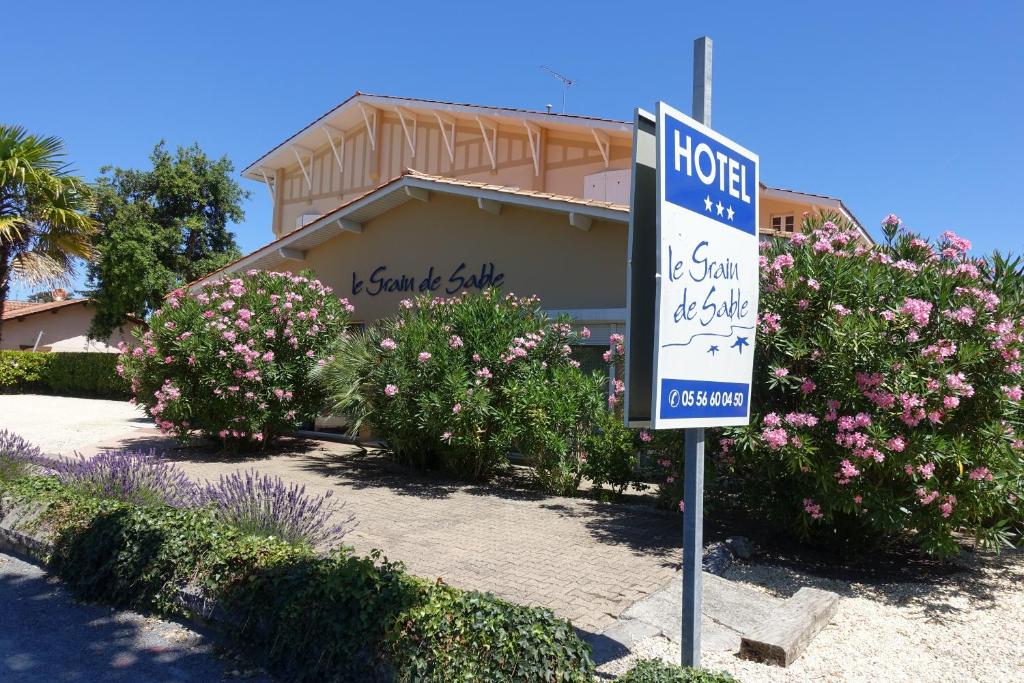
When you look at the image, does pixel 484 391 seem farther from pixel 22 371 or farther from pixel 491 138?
pixel 22 371

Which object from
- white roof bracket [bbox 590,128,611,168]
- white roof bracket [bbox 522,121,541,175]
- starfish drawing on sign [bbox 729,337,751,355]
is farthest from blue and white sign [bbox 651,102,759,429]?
white roof bracket [bbox 522,121,541,175]

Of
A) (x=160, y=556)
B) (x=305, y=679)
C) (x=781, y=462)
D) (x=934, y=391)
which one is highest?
(x=934, y=391)

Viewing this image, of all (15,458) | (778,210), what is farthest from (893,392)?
(778,210)

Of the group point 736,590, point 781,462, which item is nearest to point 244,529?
point 736,590

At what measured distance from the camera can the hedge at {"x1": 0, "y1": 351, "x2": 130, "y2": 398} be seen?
24984 millimetres

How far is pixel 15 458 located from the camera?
294 inches

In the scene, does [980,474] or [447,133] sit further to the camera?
[447,133]

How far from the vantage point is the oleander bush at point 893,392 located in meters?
5.51

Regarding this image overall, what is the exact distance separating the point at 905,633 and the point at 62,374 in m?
28.6

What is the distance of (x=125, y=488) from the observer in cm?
627

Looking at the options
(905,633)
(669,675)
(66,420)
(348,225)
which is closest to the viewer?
(669,675)

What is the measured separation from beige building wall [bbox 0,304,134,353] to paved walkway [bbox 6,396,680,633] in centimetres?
2485

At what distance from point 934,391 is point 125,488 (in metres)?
6.61

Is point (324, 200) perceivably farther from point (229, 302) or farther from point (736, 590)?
point (736, 590)
